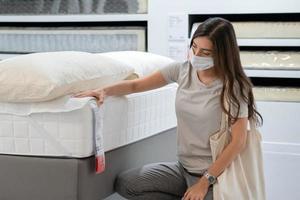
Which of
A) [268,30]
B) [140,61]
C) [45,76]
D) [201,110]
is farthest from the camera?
[268,30]

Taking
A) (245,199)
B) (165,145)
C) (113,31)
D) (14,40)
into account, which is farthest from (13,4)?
(245,199)

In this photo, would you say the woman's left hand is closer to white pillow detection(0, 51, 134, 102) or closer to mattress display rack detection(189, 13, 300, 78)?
white pillow detection(0, 51, 134, 102)

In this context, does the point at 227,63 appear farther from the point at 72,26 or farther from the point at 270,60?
the point at 72,26

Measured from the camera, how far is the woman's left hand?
5.95 feet

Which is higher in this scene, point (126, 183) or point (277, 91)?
point (277, 91)

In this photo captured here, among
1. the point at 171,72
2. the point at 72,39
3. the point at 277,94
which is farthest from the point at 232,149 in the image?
the point at 72,39

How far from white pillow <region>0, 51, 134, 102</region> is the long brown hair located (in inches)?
16.8

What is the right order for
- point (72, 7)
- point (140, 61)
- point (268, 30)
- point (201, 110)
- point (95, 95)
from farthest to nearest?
1. point (72, 7)
2. point (268, 30)
3. point (140, 61)
4. point (201, 110)
5. point (95, 95)

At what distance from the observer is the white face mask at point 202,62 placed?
1832 millimetres

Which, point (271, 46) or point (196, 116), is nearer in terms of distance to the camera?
point (196, 116)

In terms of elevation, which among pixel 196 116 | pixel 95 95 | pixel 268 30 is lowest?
pixel 196 116

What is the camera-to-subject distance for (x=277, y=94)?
2871mm

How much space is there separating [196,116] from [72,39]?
1.68 m

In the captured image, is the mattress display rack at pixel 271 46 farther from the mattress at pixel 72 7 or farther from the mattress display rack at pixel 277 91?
the mattress at pixel 72 7
